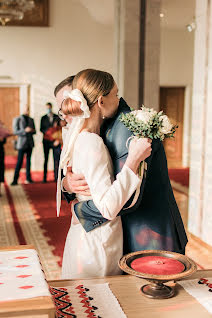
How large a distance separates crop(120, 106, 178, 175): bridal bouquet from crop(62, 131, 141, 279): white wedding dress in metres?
0.16

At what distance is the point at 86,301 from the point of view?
72.4 inches

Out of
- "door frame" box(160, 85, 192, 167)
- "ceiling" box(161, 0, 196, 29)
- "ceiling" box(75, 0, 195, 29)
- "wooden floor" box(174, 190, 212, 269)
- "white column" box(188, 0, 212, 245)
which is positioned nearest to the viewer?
"wooden floor" box(174, 190, 212, 269)

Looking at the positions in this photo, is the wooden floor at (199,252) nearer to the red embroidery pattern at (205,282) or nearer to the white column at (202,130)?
the white column at (202,130)

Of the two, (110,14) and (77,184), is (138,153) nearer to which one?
(77,184)

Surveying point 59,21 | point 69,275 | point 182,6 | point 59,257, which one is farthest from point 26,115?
point 69,275

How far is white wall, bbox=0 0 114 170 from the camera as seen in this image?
14.4 meters

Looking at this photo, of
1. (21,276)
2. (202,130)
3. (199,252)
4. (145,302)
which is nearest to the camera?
(21,276)

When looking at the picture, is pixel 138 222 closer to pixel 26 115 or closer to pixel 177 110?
pixel 26 115

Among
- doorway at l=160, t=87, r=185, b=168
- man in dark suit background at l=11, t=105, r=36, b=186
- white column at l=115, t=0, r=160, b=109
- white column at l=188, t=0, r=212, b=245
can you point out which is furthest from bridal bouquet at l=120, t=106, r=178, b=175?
doorway at l=160, t=87, r=185, b=168

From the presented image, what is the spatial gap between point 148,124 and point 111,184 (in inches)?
13.0

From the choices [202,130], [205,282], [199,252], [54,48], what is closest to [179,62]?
[54,48]

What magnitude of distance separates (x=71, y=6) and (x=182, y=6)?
5.83 metres

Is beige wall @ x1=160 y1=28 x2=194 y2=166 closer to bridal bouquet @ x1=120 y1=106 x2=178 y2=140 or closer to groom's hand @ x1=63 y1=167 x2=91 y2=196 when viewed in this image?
groom's hand @ x1=63 y1=167 x2=91 y2=196

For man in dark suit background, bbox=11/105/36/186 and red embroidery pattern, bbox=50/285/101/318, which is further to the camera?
man in dark suit background, bbox=11/105/36/186
